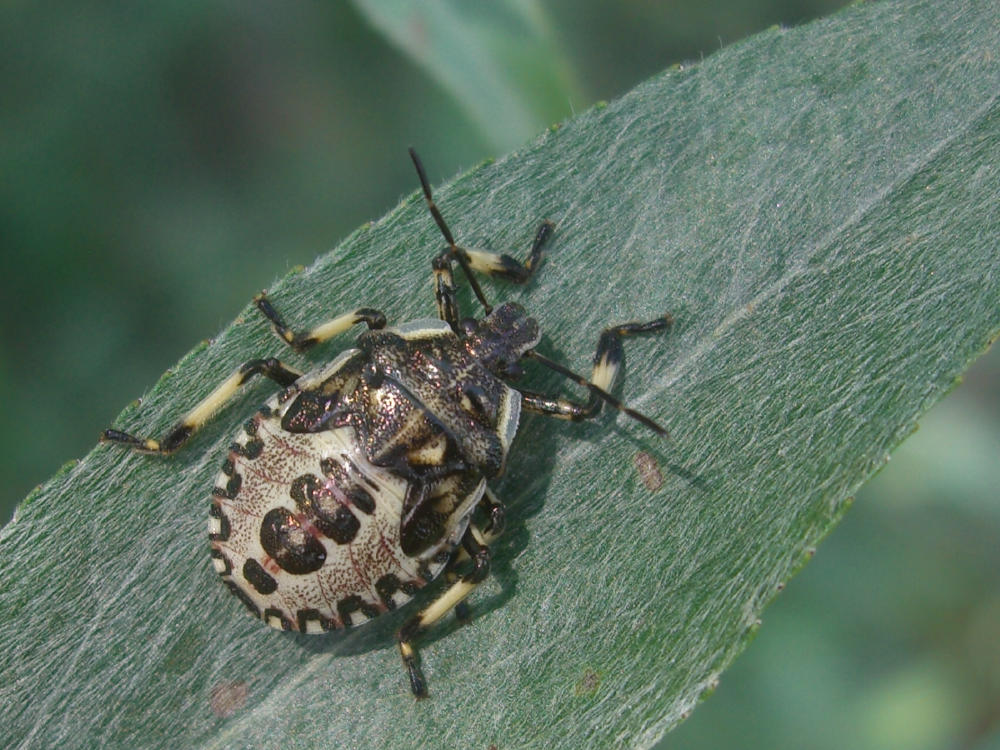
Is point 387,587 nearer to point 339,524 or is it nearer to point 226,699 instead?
point 339,524

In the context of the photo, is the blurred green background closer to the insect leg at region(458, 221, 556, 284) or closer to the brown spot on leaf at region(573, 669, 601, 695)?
the insect leg at region(458, 221, 556, 284)

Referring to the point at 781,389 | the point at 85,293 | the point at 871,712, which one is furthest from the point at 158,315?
the point at 871,712

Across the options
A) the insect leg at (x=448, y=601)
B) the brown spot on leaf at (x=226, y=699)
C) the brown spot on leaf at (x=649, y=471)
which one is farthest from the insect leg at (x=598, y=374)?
the brown spot on leaf at (x=226, y=699)

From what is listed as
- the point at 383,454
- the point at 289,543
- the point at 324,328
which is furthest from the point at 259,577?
the point at 324,328

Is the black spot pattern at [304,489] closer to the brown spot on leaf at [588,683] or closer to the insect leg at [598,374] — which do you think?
the insect leg at [598,374]

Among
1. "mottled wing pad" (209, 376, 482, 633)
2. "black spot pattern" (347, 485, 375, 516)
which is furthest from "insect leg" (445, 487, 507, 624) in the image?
"black spot pattern" (347, 485, 375, 516)

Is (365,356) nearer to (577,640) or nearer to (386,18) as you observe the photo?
(577,640)
